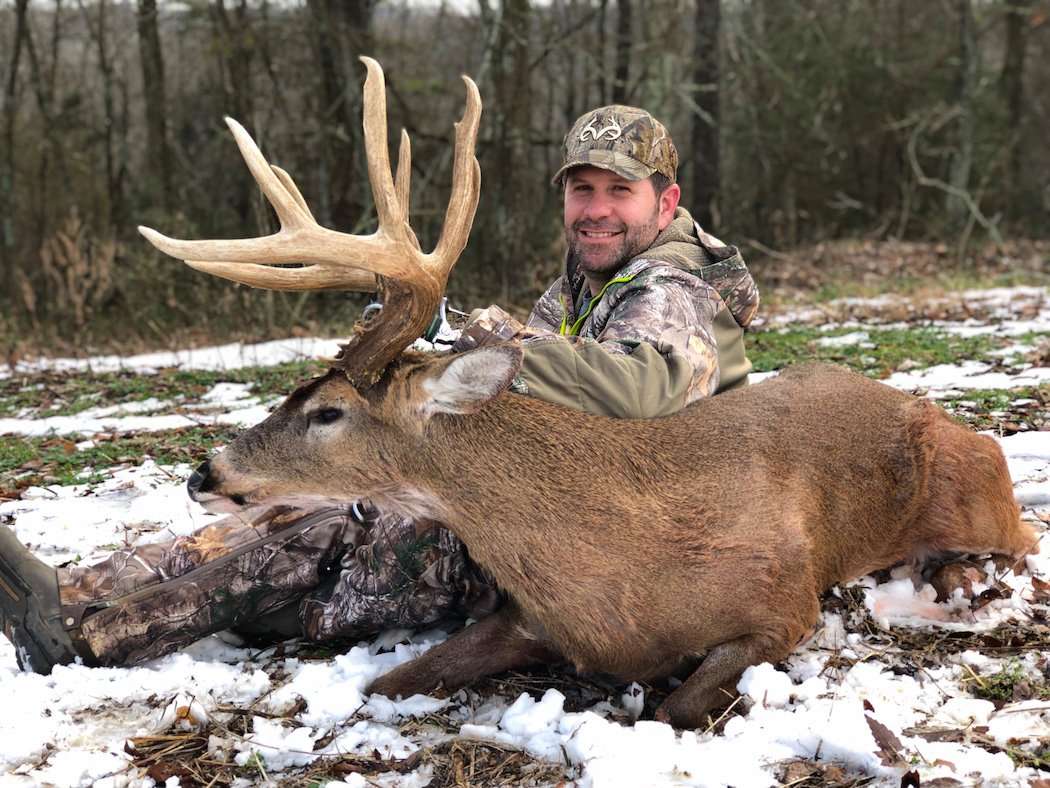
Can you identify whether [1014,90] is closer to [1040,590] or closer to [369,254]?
[1040,590]

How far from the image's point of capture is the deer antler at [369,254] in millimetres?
3049

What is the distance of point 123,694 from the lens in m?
3.25

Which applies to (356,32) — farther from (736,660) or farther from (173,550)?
(736,660)

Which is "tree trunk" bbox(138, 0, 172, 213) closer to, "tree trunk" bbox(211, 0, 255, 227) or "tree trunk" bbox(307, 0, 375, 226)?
"tree trunk" bbox(211, 0, 255, 227)

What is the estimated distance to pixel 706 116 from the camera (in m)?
16.8

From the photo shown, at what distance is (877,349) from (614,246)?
431 centimetres

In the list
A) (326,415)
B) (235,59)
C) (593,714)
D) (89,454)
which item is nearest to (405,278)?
(326,415)

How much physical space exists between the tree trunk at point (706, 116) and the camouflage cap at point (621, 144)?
41.8ft

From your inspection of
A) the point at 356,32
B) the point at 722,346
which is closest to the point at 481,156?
the point at 356,32

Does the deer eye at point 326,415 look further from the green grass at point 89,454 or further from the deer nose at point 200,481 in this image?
the green grass at point 89,454

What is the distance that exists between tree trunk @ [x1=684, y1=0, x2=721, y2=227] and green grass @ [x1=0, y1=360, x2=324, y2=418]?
1036cm

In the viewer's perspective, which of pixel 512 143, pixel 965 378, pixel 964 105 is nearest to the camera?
pixel 965 378

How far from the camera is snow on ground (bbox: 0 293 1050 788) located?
2.68 meters

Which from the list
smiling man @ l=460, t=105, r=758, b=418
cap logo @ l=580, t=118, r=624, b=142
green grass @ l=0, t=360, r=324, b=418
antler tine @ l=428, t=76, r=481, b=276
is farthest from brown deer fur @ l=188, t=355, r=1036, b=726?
green grass @ l=0, t=360, r=324, b=418
